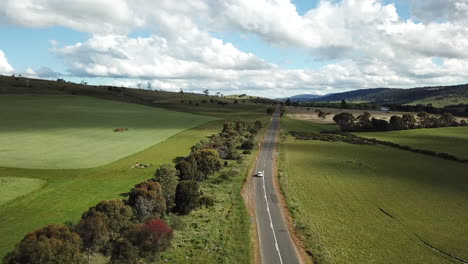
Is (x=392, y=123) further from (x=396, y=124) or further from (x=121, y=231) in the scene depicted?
(x=121, y=231)

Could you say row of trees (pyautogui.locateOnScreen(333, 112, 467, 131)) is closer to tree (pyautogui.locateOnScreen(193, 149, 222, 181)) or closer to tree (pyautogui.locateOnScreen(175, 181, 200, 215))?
tree (pyautogui.locateOnScreen(193, 149, 222, 181))

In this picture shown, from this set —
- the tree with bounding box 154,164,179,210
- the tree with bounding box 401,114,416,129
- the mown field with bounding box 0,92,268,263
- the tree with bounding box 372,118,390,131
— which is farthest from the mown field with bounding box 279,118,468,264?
the tree with bounding box 401,114,416,129

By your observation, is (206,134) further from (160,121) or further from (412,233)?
(412,233)

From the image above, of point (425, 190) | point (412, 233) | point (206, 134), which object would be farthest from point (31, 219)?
point (206, 134)

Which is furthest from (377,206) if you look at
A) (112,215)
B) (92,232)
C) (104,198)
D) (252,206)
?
(104,198)

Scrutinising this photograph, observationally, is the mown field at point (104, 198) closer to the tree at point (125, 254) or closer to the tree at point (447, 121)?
the tree at point (125, 254)

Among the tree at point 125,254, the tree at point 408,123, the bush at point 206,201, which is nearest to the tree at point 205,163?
the bush at point 206,201
